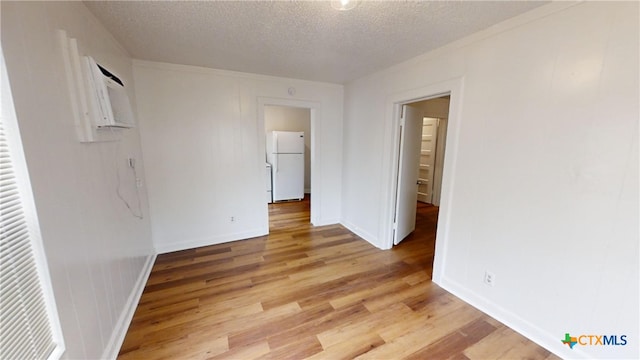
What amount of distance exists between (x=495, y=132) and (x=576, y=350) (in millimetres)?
1525

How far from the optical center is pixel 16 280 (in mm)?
896

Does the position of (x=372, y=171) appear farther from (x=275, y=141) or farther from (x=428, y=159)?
(x=428, y=159)

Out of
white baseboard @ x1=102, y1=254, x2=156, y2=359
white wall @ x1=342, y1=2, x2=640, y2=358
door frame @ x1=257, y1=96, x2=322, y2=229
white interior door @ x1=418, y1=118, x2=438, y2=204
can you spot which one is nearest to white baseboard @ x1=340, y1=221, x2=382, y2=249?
door frame @ x1=257, y1=96, x2=322, y2=229

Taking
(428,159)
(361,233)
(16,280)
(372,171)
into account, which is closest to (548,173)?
(372,171)

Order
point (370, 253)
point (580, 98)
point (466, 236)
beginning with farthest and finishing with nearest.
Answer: point (370, 253)
point (466, 236)
point (580, 98)

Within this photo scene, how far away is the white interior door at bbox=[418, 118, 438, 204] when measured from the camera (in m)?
5.21

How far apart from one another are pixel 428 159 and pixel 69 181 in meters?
5.60

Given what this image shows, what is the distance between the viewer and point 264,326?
5.99 ft

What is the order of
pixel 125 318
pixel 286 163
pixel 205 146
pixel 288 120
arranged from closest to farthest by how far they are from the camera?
1. pixel 125 318
2. pixel 205 146
3. pixel 286 163
4. pixel 288 120

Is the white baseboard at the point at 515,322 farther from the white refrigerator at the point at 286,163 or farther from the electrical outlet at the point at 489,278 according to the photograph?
the white refrigerator at the point at 286,163

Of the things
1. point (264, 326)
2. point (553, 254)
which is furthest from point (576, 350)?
point (264, 326)

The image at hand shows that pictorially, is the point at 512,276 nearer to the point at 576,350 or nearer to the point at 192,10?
the point at 576,350

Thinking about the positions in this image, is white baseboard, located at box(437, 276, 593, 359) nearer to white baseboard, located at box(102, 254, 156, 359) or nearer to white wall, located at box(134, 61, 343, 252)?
white wall, located at box(134, 61, 343, 252)

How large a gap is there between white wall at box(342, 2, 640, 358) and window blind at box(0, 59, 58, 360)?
2.67 metres
